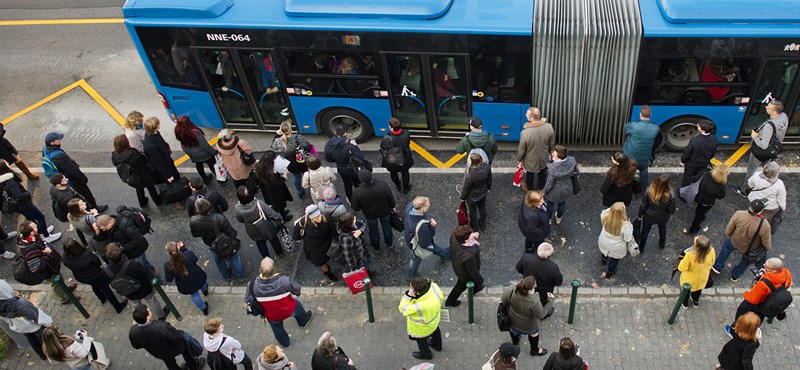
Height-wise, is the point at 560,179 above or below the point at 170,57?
below

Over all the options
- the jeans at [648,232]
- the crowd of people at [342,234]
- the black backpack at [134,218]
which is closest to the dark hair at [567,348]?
the crowd of people at [342,234]

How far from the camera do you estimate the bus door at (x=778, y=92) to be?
995cm

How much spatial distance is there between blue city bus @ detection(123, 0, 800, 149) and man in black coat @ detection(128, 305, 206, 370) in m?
5.51

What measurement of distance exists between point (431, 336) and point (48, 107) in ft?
36.3

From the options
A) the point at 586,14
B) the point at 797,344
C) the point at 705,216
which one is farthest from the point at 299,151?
the point at 797,344

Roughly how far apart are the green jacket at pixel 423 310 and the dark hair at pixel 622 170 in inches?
125

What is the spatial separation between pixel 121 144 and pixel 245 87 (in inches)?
111

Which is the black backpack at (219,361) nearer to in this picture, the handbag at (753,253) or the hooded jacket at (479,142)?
the hooded jacket at (479,142)

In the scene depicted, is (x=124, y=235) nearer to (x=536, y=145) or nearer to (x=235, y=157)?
(x=235, y=157)

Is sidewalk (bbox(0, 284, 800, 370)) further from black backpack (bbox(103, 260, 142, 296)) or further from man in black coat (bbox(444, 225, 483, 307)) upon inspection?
black backpack (bbox(103, 260, 142, 296))

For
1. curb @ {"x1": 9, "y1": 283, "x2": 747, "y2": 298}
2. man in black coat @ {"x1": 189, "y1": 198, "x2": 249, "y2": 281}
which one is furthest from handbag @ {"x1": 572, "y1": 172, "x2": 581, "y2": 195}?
man in black coat @ {"x1": 189, "y1": 198, "x2": 249, "y2": 281}

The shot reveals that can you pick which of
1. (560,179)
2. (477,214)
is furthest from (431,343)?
(560,179)

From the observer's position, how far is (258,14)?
1103cm

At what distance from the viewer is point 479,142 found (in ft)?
31.1
